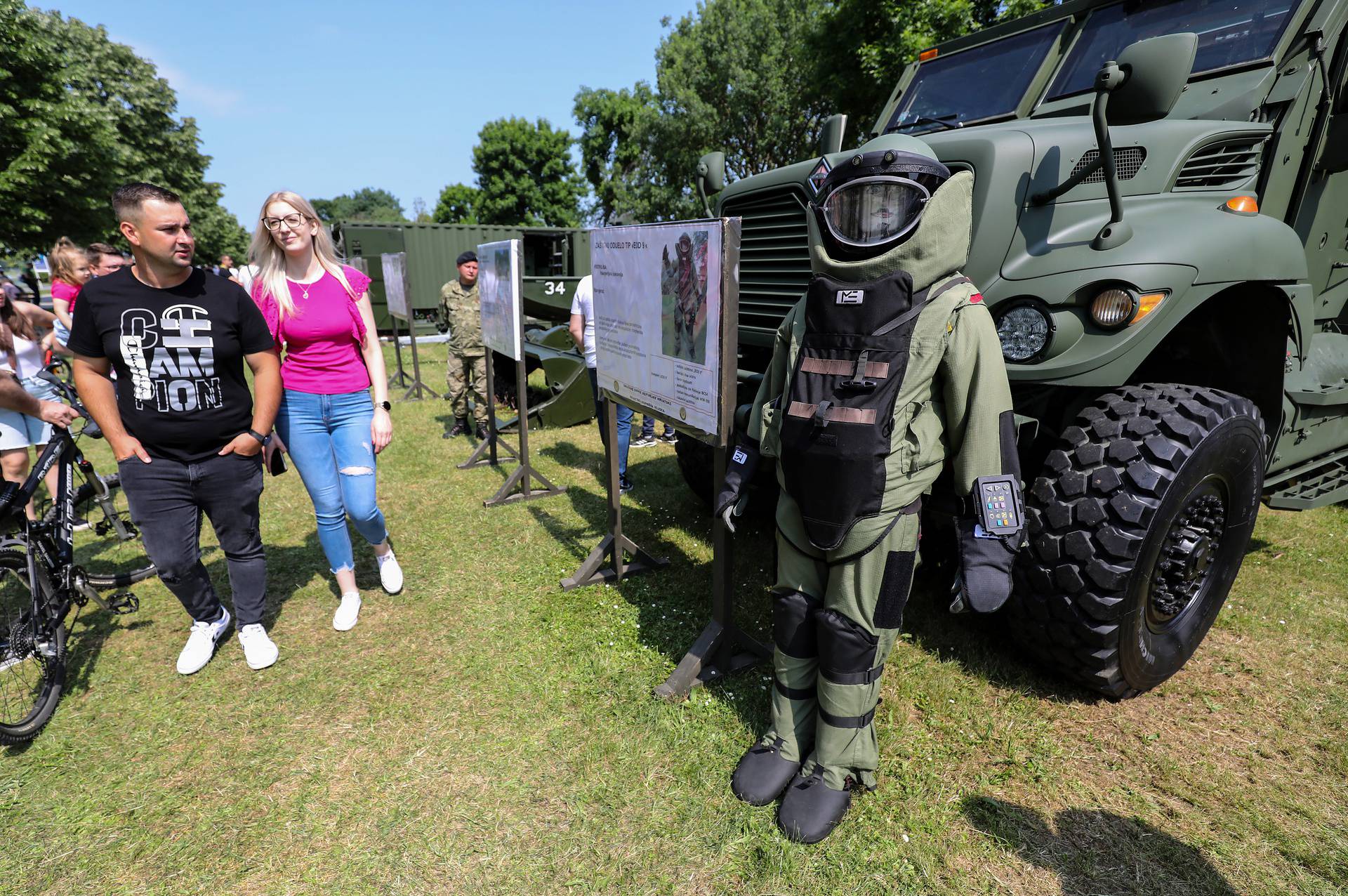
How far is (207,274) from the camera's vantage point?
283 cm

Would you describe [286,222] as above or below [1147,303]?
above

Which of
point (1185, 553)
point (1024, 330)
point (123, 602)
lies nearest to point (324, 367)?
point (123, 602)

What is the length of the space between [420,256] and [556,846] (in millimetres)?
Answer: 17335

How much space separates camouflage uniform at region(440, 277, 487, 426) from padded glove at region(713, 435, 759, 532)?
537 cm

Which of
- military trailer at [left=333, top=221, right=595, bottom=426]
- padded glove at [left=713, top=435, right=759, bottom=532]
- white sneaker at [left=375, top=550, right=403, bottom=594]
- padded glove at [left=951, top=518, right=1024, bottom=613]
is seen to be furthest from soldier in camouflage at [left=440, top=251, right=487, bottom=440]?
padded glove at [left=951, top=518, right=1024, bottom=613]

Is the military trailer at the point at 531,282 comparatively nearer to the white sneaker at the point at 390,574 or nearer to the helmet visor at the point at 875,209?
the white sneaker at the point at 390,574

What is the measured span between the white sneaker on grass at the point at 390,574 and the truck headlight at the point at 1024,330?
11.2ft

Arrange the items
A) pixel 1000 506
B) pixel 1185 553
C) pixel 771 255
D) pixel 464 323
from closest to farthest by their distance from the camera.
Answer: pixel 1000 506 → pixel 1185 553 → pixel 771 255 → pixel 464 323

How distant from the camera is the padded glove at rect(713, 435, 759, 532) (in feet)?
7.98

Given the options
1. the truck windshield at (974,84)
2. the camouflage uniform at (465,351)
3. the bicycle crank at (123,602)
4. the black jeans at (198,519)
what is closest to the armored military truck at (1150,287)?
the truck windshield at (974,84)

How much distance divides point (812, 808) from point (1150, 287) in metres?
2.15

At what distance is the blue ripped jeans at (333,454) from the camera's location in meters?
3.24

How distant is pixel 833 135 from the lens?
11.3ft

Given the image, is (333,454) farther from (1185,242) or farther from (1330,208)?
(1330,208)
